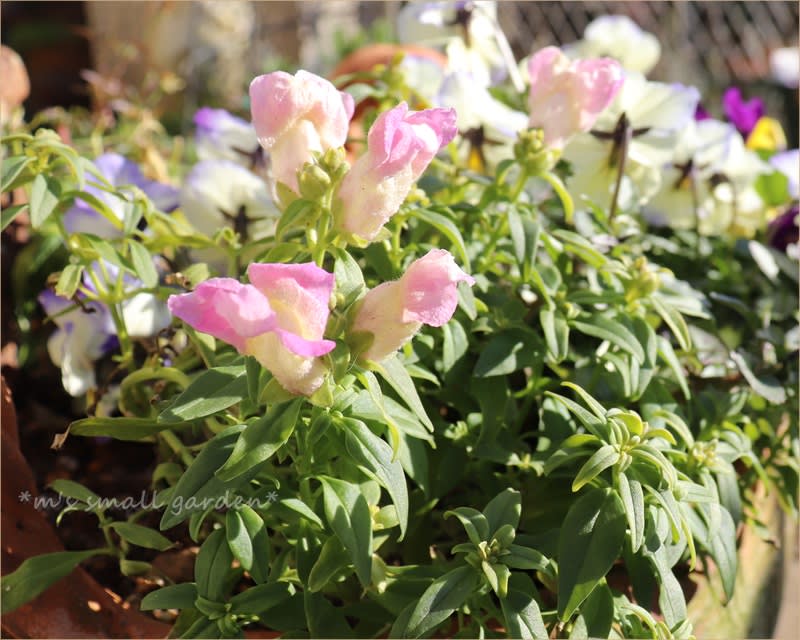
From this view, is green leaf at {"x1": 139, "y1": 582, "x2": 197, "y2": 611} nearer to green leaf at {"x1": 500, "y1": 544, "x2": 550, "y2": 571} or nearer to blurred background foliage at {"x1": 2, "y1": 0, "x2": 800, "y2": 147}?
green leaf at {"x1": 500, "y1": 544, "x2": 550, "y2": 571}

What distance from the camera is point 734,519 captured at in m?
0.60

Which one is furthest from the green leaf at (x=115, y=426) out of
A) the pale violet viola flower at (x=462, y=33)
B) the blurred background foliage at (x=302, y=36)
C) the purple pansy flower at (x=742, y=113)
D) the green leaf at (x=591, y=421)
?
the blurred background foliage at (x=302, y=36)

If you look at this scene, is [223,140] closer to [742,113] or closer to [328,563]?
[328,563]

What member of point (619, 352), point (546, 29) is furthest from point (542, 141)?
point (546, 29)

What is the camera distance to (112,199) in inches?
27.7

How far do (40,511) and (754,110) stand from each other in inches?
29.9

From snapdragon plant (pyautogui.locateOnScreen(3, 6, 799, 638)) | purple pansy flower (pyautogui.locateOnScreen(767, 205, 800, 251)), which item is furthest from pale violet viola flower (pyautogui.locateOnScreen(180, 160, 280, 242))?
purple pansy flower (pyautogui.locateOnScreen(767, 205, 800, 251))

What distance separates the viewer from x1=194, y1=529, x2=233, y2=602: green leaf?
1.56 feet

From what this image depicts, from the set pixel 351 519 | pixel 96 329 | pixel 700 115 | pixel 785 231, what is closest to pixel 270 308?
pixel 351 519

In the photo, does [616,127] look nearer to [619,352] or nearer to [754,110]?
[619,352]

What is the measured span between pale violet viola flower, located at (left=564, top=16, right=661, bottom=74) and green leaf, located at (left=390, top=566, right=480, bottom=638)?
1.92 ft

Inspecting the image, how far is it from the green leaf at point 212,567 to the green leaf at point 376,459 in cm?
9

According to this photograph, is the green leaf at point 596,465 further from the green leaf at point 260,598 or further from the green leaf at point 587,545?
the green leaf at point 260,598

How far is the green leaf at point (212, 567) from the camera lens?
1.56 ft
